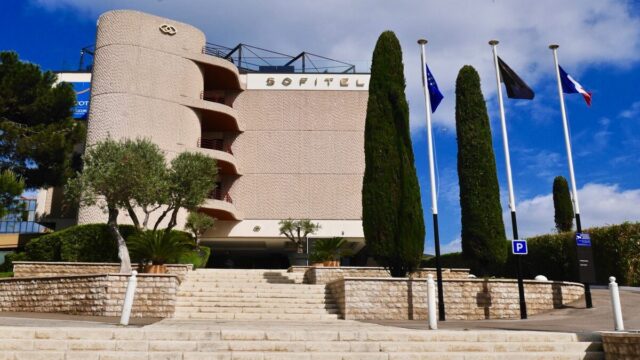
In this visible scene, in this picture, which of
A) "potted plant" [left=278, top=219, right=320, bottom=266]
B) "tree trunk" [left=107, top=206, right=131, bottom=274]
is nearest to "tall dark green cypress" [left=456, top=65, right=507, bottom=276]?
"tree trunk" [left=107, top=206, right=131, bottom=274]

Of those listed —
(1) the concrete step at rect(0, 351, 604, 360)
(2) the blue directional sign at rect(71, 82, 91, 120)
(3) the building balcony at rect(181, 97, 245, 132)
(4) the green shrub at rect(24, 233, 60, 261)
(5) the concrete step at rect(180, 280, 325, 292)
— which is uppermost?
(2) the blue directional sign at rect(71, 82, 91, 120)

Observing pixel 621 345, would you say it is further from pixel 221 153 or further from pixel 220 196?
pixel 220 196

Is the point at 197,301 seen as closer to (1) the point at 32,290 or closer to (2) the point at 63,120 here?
(1) the point at 32,290

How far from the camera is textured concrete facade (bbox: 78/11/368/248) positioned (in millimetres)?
29672

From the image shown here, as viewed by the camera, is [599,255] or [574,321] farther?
[599,255]

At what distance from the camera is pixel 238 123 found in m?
34.0

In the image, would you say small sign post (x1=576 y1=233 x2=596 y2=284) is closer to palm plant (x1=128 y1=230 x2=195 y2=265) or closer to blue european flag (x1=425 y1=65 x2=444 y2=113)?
blue european flag (x1=425 y1=65 x2=444 y2=113)

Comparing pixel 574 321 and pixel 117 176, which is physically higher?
pixel 117 176

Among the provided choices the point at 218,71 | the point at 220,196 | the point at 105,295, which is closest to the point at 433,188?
the point at 105,295

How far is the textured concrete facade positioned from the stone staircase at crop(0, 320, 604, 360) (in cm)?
2143

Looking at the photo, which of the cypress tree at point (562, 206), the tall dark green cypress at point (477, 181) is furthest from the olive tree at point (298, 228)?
the cypress tree at point (562, 206)

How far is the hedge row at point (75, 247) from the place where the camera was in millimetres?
21781

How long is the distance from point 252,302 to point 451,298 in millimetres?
6137

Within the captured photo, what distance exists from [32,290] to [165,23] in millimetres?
20313
